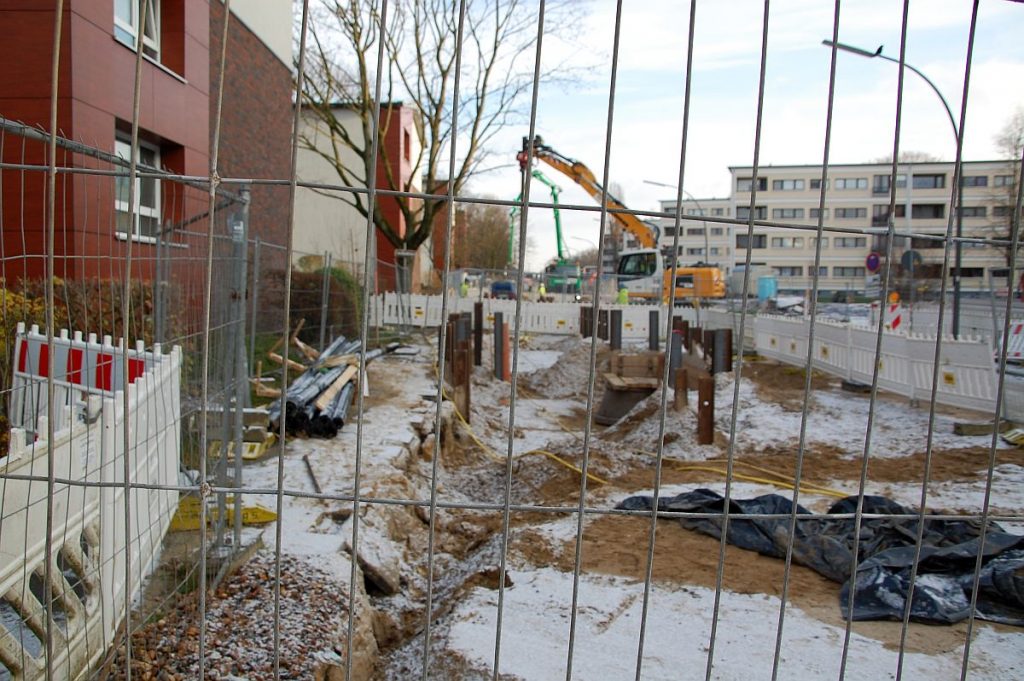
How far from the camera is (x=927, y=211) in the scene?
6044 cm

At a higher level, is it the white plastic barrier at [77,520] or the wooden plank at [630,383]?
the white plastic barrier at [77,520]

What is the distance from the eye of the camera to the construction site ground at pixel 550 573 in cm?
358

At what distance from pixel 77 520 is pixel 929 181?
6880 centimetres

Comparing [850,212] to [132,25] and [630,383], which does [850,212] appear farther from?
[132,25]

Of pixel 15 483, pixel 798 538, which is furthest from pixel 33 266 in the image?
pixel 798 538

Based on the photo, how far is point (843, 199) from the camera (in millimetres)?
63094

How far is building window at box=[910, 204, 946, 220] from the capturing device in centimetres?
5967

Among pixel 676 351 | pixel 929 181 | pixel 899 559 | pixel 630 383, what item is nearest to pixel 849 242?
pixel 929 181

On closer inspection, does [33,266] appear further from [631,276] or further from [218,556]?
[631,276]

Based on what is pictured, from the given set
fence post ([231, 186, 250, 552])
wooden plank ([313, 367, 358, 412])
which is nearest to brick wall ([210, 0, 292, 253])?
wooden plank ([313, 367, 358, 412])

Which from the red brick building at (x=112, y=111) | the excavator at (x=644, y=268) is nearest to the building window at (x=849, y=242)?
the excavator at (x=644, y=268)

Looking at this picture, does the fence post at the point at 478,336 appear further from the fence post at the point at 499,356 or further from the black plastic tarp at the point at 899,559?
the black plastic tarp at the point at 899,559

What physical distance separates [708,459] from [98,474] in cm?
713

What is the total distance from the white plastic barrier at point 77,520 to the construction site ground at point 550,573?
0.43 meters
